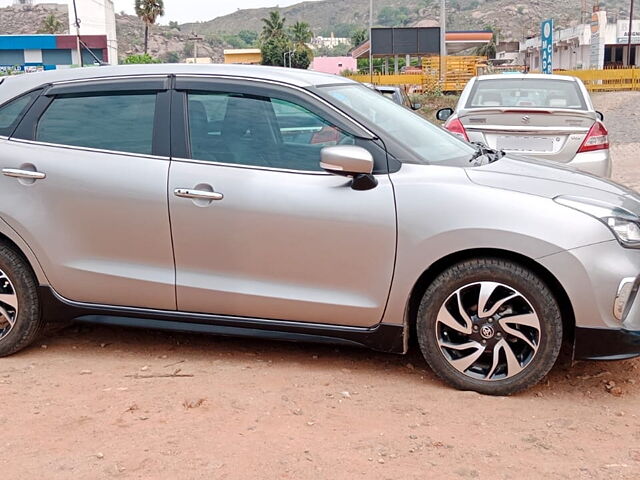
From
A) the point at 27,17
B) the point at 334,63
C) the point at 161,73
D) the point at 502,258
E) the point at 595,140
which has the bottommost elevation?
the point at 502,258

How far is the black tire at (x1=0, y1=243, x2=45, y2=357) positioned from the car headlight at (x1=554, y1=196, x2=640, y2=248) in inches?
118

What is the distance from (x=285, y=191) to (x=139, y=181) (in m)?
0.84

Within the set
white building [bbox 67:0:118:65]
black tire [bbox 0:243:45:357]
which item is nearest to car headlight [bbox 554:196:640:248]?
black tire [bbox 0:243:45:357]

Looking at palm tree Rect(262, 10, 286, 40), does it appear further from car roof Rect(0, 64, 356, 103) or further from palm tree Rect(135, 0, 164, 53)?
car roof Rect(0, 64, 356, 103)

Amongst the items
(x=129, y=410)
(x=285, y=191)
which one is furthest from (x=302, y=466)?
(x=285, y=191)

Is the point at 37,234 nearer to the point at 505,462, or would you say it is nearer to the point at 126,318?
the point at 126,318

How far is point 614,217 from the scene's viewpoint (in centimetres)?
403

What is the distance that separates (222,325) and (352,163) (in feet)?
3.94

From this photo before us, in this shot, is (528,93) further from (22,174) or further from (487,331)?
(22,174)

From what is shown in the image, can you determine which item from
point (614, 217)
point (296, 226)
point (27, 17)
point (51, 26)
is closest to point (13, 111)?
point (296, 226)

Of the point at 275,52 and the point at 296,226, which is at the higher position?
the point at 275,52

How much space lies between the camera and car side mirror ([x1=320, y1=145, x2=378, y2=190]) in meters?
4.13

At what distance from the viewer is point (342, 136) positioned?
4375 mm

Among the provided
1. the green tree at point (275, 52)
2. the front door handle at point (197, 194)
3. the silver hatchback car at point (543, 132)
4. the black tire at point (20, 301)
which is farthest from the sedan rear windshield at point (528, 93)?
the green tree at point (275, 52)
